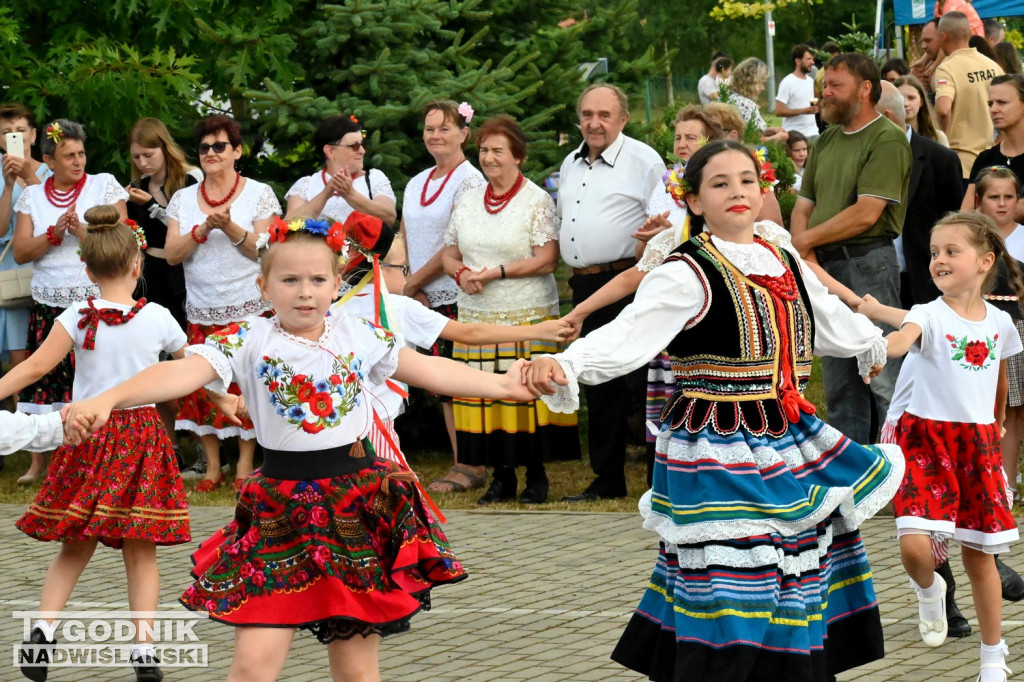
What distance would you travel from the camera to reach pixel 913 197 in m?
9.14

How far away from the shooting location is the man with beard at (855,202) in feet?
28.0

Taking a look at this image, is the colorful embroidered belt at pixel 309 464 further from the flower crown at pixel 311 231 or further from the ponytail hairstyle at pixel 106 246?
the ponytail hairstyle at pixel 106 246

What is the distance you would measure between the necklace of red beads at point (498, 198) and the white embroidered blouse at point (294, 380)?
4.29 meters

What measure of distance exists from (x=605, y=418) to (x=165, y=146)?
356 cm

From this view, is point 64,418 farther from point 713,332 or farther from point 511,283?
point 511,283

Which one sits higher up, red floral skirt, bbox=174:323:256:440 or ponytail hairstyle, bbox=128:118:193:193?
ponytail hairstyle, bbox=128:118:193:193

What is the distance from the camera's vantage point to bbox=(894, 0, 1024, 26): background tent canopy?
15.3 m

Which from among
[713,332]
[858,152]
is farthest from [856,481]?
[858,152]

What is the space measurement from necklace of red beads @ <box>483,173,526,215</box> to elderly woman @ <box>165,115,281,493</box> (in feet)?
4.73

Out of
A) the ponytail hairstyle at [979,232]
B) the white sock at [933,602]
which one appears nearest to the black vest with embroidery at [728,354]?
the ponytail hairstyle at [979,232]

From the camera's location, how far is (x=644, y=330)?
511 centimetres

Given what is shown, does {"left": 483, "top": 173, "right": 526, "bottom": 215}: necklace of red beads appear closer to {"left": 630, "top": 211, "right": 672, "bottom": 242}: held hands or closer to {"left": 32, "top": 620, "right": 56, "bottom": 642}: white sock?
{"left": 630, "top": 211, "right": 672, "bottom": 242}: held hands

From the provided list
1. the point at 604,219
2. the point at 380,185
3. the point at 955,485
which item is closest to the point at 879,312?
the point at 955,485

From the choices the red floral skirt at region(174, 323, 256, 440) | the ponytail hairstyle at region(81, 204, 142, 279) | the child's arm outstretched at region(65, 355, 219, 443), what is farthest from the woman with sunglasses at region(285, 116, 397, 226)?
the child's arm outstretched at region(65, 355, 219, 443)
